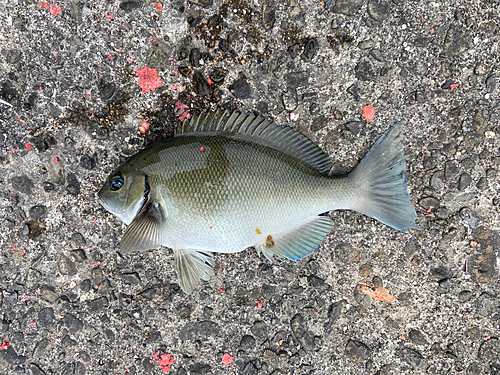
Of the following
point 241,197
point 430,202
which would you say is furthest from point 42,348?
point 430,202

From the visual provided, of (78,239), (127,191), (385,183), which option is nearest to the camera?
(127,191)

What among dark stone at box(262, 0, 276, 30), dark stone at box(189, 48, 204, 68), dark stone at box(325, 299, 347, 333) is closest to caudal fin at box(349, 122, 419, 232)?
dark stone at box(325, 299, 347, 333)

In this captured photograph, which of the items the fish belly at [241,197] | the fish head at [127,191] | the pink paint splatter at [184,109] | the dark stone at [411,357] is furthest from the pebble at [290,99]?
the dark stone at [411,357]

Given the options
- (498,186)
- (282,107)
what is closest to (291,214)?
(282,107)

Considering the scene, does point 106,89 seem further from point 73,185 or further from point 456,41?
point 456,41

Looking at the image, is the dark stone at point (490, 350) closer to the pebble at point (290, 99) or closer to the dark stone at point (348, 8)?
the pebble at point (290, 99)

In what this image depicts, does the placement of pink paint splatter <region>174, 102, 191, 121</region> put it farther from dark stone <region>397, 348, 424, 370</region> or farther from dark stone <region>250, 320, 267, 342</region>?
dark stone <region>397, 348, 424, 370</region>
